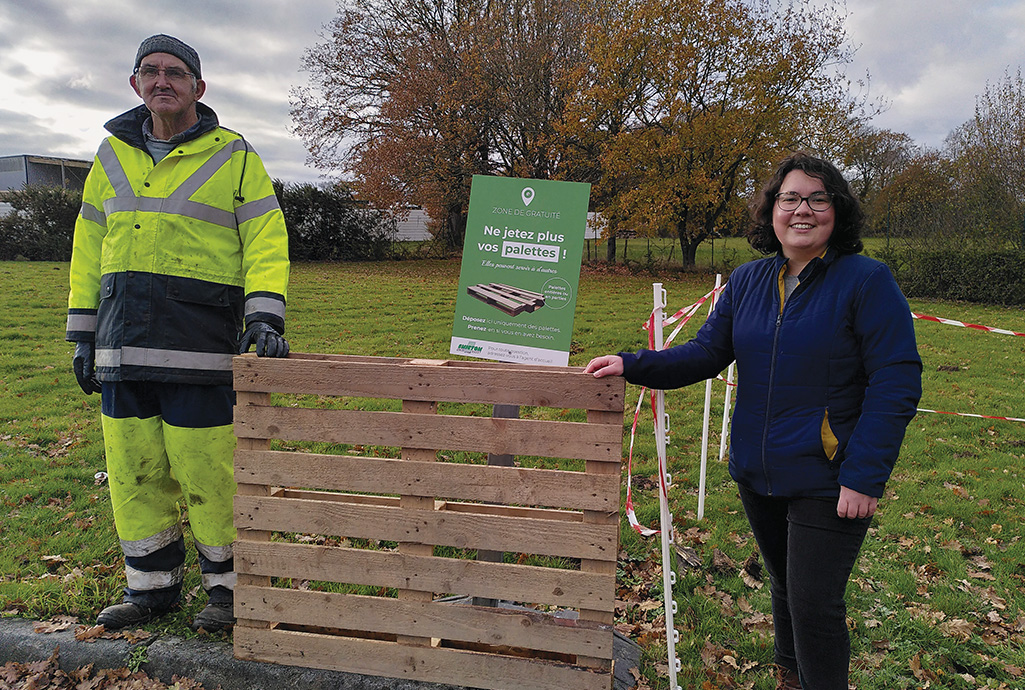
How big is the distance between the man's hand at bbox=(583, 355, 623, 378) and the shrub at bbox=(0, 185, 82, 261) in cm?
2402

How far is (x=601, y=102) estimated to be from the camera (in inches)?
852

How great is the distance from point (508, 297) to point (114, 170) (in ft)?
6.34

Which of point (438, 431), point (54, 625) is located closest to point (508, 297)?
point (438, 431)

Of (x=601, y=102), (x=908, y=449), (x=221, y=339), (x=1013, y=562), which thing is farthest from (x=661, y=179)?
(x=221, y=339)

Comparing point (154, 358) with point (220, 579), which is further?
point (220, 579)

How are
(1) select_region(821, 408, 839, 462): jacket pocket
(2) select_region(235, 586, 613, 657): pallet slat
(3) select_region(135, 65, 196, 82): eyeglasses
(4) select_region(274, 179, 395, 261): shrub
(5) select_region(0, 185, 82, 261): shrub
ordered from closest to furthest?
1. (1) select_region(821, 408, 839, 462): jacket pocket
2. (2) select_region(235, 586, 613, 657): pallet slat
3. (3) select_region(135, 65, 196, 82): eyeglasses
4. (5) select_region(0, 185, 82, 261): shrub
5. (4) select_region(274, 179, 395, 261): shrub

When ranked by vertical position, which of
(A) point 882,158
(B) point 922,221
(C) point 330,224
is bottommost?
(C) point 330,224

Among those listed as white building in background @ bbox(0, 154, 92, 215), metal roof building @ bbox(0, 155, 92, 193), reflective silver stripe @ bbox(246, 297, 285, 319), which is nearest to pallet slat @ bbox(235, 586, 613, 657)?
reflective silver stripe @ bbox(246, 297, 285, 319)

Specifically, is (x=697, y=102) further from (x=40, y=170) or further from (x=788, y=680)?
(x=40, y=170)

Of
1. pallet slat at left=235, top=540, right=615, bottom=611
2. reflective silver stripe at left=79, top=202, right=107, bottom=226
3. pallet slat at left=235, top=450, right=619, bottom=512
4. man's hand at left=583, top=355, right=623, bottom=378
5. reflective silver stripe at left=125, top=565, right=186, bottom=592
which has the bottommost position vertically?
reflective silver stripe at left=125, top=565, right=186, bottom=592

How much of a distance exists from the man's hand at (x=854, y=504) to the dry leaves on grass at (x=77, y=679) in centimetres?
274

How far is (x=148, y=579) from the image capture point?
327cm

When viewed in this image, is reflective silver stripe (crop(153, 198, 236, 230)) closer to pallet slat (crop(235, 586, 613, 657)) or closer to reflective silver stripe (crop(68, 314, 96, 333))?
reflective silver stripe (crop(68, 314, 96, 333))

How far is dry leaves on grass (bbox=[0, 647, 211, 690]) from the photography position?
9.60 feet
